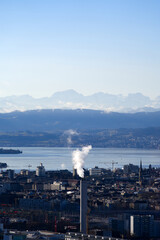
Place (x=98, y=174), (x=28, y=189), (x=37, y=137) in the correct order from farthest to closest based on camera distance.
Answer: (x=37, y=137)
(x=98, y=174)
(x=28, y=189)

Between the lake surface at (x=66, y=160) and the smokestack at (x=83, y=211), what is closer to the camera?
the smokestack at (x=83, y=211)

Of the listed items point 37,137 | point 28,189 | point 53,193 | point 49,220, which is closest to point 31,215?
point 49,220

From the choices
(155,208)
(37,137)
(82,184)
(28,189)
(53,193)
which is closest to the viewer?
(82,184)

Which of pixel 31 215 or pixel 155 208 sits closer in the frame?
pixel 31 215

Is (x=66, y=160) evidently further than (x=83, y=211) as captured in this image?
Yes

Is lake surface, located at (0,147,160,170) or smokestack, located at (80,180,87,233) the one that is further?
lake surface, located at (0,147,160,170)

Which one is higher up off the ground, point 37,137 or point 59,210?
point 37,137

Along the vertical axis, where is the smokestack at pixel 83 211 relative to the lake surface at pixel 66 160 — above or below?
below

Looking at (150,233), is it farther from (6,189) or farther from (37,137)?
(37,137)

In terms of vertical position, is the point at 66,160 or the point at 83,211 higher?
the point at 66,160

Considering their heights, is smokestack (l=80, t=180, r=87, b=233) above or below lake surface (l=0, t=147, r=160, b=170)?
below
